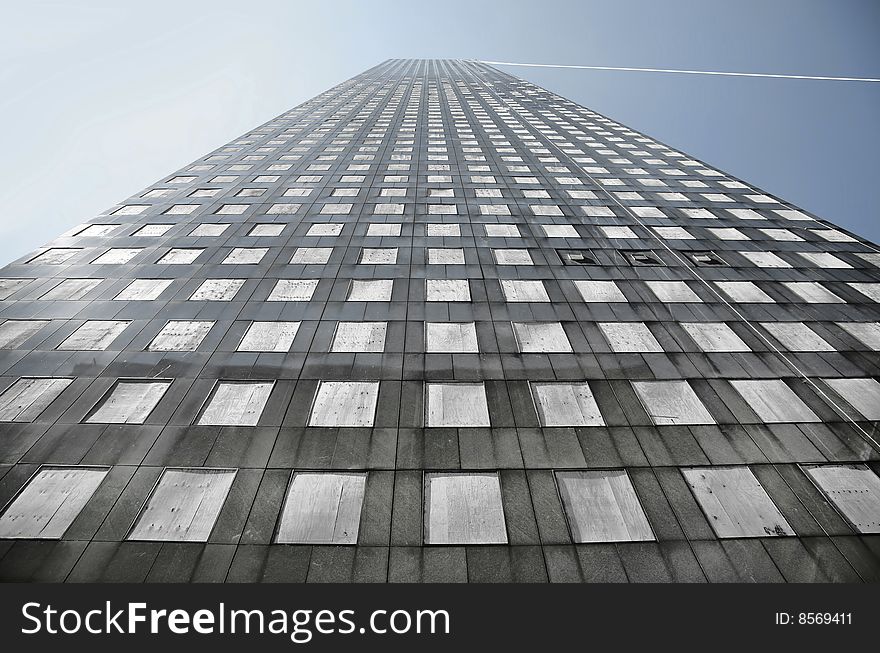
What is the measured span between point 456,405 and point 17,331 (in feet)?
57.0

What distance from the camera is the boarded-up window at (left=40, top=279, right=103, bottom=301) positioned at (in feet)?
64.8

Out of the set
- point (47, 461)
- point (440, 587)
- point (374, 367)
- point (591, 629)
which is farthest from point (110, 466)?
point (591, 629)

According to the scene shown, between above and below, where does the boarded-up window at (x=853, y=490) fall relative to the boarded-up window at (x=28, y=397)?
below

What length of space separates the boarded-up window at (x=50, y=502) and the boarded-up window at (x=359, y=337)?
7.99m

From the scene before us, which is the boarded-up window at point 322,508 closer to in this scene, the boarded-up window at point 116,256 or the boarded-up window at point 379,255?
the boarded-up window at point 379,255

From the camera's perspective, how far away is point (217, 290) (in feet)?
67.3

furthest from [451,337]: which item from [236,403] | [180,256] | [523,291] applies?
[180,256]

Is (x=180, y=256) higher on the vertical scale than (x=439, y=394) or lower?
higher

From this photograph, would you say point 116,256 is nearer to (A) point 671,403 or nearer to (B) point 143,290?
(B) point 143,290

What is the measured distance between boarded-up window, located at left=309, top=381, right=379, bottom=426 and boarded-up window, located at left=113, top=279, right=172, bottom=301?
10581mm

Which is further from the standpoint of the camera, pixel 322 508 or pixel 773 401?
pixel 773 401

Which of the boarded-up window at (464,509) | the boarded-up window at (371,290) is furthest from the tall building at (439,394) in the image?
the boarded-up window at (371,290)

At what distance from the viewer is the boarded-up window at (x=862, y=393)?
15.0 m

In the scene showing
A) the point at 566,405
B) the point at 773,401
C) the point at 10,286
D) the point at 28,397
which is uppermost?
the point at 10,286
